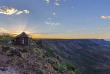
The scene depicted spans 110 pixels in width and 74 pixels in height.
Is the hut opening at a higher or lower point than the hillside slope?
higher

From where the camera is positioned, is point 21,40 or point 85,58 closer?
point 21,40

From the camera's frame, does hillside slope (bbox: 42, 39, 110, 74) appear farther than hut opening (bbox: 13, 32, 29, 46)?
Yes

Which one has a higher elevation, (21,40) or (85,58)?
(21,40)

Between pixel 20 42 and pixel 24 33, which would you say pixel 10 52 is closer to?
pixel 20 42

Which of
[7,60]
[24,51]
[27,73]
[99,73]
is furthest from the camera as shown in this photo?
[99,73]

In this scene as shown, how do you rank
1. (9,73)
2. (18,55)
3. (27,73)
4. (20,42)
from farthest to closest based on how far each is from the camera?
(20,42), (18,55), (27,73), (9,73)

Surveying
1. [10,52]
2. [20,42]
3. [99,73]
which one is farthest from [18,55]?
[99,73]

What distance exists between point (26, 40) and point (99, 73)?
44637 mm

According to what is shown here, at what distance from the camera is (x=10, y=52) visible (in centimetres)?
1394

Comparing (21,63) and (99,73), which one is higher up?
(21,63)

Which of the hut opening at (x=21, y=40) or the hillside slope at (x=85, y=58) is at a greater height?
the hut opening at (x=21, y=40)

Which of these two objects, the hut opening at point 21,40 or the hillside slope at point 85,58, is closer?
the hut opening at point 21,40

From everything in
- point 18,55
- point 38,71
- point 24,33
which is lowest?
point 38,71

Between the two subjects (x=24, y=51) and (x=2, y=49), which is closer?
(x=2, y=49)
